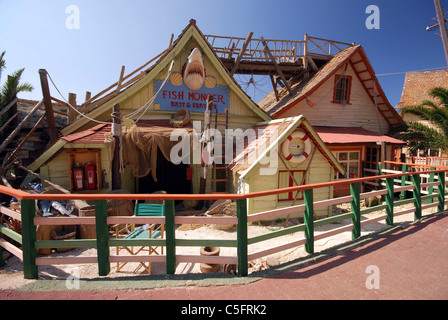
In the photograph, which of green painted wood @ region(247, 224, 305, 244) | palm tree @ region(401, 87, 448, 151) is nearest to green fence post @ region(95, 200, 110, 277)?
green painted wood @ region(247, 224, 305, 244)

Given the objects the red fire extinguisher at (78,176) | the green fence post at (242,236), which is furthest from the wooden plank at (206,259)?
the red fire extinguisher at (78,176)

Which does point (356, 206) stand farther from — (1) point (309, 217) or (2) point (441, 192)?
(2) point (441, 192)

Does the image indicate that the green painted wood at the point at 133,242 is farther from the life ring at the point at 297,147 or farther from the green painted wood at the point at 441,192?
the green painted wood at the point at 441,192

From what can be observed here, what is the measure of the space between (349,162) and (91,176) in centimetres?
1178

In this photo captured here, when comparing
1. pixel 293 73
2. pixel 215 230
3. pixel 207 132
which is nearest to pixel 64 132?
pixel 207 132

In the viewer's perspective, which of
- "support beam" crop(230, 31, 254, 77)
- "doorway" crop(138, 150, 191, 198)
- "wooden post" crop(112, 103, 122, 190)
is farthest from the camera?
"support beam" crop(230, 31, 254, 77)

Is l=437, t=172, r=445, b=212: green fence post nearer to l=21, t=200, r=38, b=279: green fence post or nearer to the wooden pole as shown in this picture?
the wooden pole

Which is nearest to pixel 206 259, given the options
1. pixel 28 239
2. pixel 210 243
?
pixel 210 243

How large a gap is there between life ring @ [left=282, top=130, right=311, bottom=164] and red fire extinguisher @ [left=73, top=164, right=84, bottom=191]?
641 cm

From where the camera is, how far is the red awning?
10.9 meters

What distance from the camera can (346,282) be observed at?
3.23 metres

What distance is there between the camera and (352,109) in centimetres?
1379
